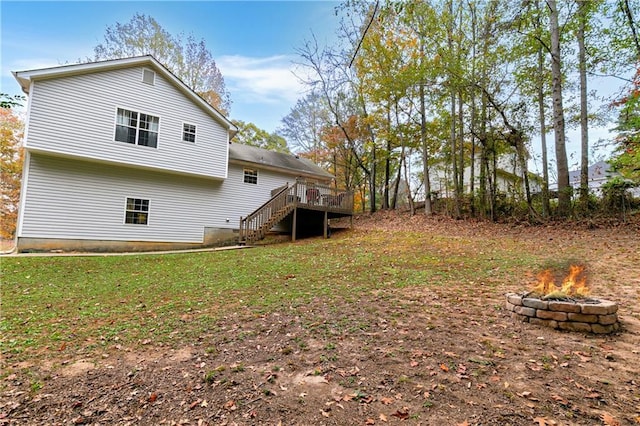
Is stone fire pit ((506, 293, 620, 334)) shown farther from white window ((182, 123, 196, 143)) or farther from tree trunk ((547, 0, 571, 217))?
white window ((182, 123, 196, 143))

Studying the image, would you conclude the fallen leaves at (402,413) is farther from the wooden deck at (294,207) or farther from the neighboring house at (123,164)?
the neighboring house at (123,164)

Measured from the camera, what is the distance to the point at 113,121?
11.0m

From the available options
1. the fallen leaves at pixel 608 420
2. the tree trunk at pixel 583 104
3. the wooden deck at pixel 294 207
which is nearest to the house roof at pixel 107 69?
the wooden deck at pixel 294 207

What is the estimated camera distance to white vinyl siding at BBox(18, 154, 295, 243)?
33.4ft

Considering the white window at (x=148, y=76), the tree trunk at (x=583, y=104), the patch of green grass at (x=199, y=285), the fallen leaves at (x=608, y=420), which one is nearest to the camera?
the fallen leaves at (x=608, y=420)

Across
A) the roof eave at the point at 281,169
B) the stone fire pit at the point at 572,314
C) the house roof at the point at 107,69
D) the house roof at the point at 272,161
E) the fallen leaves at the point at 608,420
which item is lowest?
the fallen leaves at the point at 608,420

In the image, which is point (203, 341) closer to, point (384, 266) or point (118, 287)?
point (118, 287)

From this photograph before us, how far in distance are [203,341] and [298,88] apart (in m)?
16.0

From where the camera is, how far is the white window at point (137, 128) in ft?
36.7

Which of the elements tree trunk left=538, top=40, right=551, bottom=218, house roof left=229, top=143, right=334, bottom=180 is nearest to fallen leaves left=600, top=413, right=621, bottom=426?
tree trunk left=538, top=40, right=551, bottom=218

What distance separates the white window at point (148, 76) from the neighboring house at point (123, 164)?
0.04 metres

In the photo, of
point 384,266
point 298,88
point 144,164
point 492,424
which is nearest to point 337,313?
point 492,424

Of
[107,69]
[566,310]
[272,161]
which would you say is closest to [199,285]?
[566,310]

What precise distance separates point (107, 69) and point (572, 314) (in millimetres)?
14898
